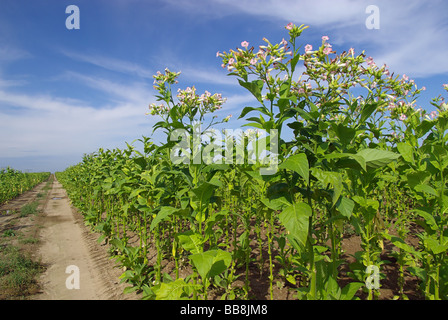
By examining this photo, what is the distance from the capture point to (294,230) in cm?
159

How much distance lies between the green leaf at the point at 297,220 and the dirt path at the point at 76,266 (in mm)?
3257

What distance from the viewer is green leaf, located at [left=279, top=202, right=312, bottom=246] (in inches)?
61.7

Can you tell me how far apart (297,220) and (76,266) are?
5344 millimetres

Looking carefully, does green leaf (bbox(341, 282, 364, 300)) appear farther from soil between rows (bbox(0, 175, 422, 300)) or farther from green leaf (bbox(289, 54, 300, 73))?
green leaf (bbox(289, 54, 300, 73))

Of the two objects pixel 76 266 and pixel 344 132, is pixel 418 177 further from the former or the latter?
pixel 76 266

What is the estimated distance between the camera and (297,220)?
1.64 metres

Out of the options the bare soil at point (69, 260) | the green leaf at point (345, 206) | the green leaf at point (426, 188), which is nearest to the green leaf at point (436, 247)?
the green leaf at point (426, 188)

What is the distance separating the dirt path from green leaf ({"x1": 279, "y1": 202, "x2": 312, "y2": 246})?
3.26 m

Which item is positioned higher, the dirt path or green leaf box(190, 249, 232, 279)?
green leaf box(190, 249, 232, 279)

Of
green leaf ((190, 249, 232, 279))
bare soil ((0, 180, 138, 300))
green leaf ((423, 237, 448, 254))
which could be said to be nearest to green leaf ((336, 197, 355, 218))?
green leaf ((190, 249, 232, 279))

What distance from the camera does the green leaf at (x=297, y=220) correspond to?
1.57m

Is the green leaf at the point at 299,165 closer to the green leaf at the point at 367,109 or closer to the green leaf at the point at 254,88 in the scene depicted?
the green leaf at the point at 254,88
